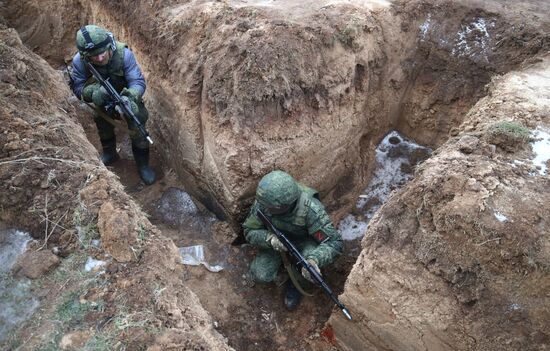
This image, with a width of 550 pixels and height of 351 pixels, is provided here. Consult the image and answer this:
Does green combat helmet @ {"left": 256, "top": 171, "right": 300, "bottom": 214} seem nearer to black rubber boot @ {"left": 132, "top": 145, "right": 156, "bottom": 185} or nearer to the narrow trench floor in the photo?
the narrow trench floor

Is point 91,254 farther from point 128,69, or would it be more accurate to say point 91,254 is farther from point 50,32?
point 50,32

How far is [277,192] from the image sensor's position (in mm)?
4648

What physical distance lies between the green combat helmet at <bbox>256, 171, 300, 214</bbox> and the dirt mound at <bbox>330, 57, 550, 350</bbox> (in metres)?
1.00

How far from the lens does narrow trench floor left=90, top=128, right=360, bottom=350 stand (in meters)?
4.97

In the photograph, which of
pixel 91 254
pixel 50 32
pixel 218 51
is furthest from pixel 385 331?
pixel 50 32

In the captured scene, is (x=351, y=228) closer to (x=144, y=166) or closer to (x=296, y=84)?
(x=296, y=84)

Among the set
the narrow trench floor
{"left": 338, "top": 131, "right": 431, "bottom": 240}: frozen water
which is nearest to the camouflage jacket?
the narrow trench floor

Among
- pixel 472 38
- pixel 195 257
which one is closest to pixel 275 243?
pixel 195 257

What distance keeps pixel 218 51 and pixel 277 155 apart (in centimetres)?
150

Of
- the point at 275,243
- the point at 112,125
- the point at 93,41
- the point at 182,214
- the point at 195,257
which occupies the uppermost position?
the point at 93,41

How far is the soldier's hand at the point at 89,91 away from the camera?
5.83 m

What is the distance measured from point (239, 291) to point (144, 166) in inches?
95.6

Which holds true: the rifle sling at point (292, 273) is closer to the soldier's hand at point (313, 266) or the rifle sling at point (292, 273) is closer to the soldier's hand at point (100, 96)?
the soldier's hand at point (313, 266)

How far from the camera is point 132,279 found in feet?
10.1
